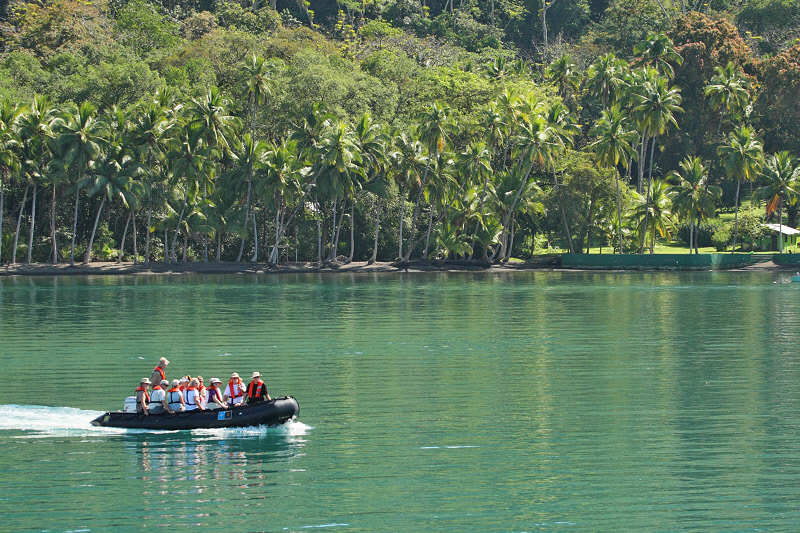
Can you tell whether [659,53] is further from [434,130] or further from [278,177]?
[278,177]

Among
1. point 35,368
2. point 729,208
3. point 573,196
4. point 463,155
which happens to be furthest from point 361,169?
point 35,368

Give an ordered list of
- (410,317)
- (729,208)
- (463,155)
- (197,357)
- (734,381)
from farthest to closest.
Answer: (729,208), (463,155), (410,317), (197,357), (734,381)

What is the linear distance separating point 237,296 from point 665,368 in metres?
36.5

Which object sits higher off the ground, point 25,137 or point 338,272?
point 25,137

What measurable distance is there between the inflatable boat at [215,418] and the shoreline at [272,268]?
65.3 meters

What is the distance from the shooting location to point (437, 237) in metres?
94.6

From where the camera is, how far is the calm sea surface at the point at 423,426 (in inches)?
712

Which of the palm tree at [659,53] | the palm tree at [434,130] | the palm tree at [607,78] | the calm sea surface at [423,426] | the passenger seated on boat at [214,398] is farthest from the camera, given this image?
the palm tree at [607,78]

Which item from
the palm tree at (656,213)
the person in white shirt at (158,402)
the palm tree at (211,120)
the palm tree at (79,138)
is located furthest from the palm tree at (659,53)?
the person in white shirt at (158,402)

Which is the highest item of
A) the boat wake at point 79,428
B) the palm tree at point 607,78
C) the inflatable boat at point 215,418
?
the palm tree at point 607,78

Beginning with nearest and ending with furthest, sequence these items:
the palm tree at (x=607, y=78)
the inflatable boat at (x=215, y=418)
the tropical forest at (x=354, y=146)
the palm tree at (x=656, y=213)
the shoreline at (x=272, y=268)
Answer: the inflatable boat at (x=215, y=418)
the shoreline at (x=272, y=268)
the tropical forest at (x=354, y=146)
the palm tree at (x=656, y=213)
the palm tree at (x=607, y=78)

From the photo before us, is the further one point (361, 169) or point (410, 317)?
point (361, 169)

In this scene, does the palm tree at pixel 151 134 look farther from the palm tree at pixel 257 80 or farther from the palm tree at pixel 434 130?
the palm tree at pixel 434 130

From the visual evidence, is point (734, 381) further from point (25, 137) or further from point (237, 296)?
point (25, 137)
